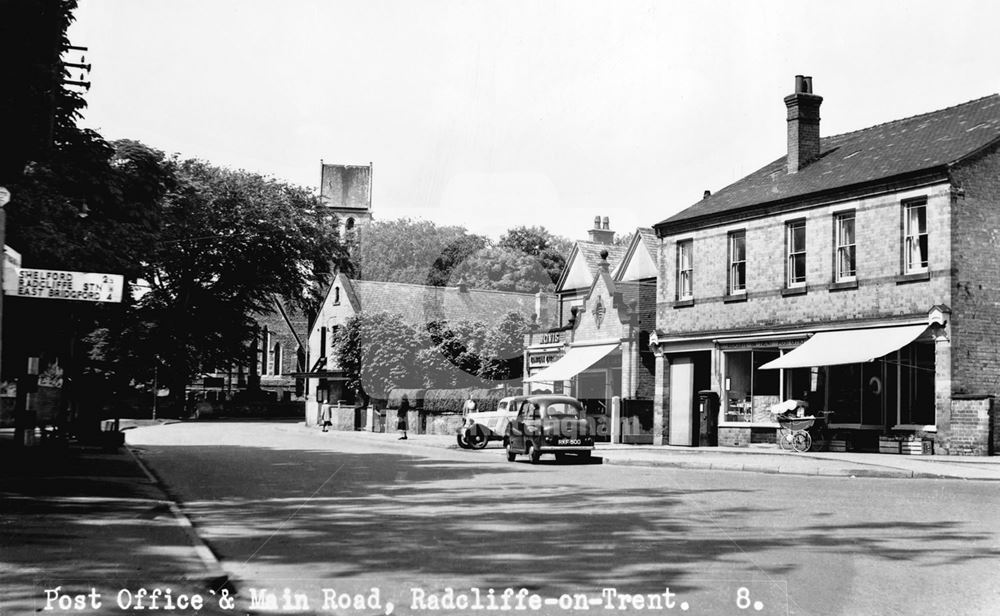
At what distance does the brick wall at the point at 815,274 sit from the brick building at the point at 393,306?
3355 cm

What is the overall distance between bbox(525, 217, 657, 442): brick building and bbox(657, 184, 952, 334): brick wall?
247 centimetres

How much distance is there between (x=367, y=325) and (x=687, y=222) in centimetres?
3053

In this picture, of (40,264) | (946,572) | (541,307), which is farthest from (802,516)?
(541,307)

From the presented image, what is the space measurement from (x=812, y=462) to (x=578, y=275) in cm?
2973

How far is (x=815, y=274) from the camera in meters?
30.4

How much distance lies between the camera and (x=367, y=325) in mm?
62156

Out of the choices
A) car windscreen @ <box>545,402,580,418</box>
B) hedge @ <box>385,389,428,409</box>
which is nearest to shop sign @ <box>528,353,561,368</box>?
hedge @ <box>385,389,428,409</box>

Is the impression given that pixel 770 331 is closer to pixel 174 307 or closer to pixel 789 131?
pixel 789 131

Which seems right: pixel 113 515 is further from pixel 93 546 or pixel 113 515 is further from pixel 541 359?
pixel 541 359

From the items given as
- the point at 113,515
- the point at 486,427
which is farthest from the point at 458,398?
the point at 113,515

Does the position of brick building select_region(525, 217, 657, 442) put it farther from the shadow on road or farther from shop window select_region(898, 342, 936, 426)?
the shadow on road

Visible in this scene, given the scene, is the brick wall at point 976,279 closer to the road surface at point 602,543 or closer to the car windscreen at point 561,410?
the road surface at point 602,543

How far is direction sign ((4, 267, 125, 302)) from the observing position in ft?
31.6

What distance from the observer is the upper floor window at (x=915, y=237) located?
90.5 ft
